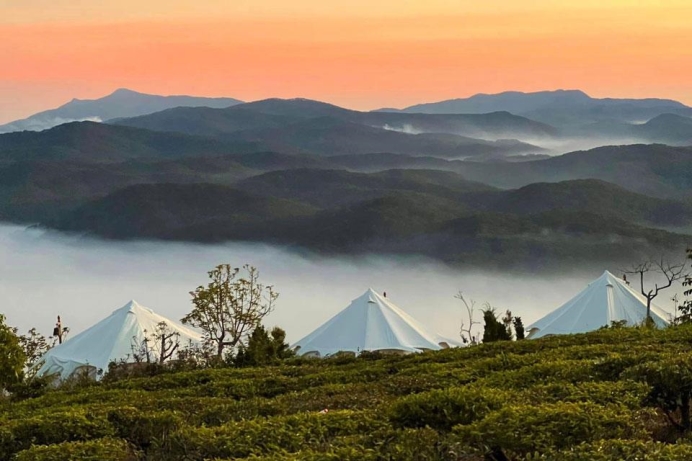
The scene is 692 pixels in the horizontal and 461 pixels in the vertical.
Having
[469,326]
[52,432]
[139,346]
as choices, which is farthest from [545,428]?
[469,326]

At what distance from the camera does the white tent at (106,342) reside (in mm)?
28106

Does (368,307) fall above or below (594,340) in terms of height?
above

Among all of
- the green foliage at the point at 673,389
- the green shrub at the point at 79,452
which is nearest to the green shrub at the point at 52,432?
the green shrub at the point at 79,452

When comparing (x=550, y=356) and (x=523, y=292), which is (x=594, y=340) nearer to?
(x=550, y=356)

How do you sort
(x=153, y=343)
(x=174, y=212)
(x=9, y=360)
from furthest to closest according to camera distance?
(x=174, y=212)
(x=153, y=343)
(x=9, y=360)

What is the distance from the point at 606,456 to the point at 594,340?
795cm

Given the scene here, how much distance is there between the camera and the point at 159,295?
4825 inches

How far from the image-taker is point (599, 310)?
2947 centimetres

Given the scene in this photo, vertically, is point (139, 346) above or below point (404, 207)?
below

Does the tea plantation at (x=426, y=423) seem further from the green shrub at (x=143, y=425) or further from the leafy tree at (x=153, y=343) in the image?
the leafy tree at (x=153, y=343)

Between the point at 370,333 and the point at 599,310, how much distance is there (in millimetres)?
7747

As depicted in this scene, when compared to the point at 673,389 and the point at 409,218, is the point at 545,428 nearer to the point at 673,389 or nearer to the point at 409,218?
the point at 673,389

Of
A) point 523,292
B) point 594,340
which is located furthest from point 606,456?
point 523,292

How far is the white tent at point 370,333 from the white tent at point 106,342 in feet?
13.9
